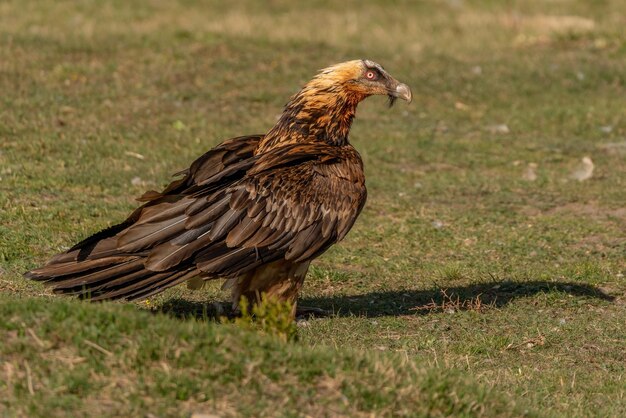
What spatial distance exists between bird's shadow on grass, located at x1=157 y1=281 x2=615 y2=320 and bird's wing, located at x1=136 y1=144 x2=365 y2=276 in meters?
0.96

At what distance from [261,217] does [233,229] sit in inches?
9.1

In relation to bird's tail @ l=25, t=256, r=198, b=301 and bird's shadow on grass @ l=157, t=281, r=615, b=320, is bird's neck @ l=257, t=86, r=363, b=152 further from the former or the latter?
bird's tail @ l=25, t=256, r=198, b=301

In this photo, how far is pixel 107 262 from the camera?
813 centimetres

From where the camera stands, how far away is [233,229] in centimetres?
841

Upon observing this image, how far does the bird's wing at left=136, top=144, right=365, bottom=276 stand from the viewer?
824 centimetres

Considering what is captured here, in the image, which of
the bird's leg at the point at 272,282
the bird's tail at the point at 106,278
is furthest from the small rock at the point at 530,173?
the bird's tail at the point at 106,278

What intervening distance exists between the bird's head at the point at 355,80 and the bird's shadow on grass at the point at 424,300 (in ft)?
5.82

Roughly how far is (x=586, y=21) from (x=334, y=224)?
18353 mm

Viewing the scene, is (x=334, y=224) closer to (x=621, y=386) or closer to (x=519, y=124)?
(x=621, y=386)

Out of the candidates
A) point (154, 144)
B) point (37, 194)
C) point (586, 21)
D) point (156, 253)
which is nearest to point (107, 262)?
point (156, 253)

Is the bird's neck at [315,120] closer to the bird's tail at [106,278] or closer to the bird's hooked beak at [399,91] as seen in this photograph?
the bird's hooked beak at [399,91]

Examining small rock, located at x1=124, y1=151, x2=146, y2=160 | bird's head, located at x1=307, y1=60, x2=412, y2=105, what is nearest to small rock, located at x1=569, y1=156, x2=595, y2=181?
small rock, located at x1=124, y1=151, x2=146, y2=160

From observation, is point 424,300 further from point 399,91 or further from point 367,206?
point 367,206

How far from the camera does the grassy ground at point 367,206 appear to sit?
6484 mm
